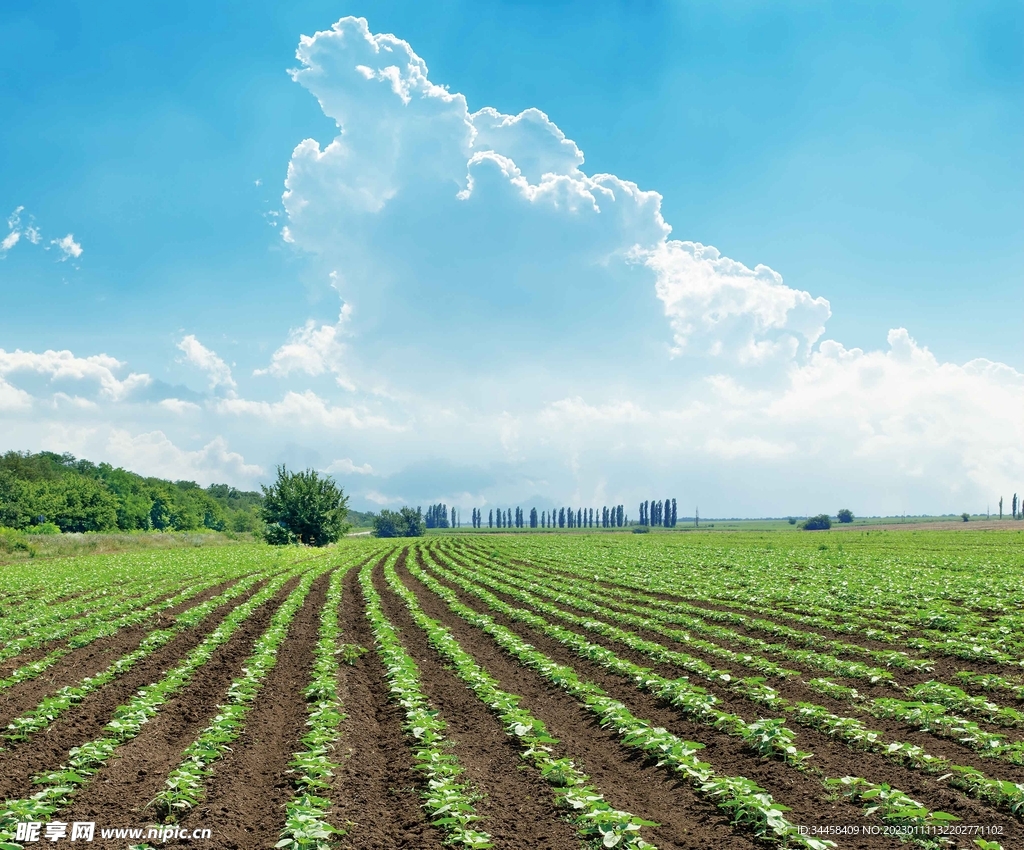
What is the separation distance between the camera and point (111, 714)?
35.9 feet

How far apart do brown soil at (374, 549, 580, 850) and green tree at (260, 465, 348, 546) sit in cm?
5820

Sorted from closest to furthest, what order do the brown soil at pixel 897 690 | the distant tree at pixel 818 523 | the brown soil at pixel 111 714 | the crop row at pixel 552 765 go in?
the crop row at pixel 552 765
the brown soil at pixel 111 714
the brown soil at pixel 897 690
the distant tree at pixel 818 523

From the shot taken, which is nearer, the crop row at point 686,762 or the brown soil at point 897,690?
the crop row at point 686,762

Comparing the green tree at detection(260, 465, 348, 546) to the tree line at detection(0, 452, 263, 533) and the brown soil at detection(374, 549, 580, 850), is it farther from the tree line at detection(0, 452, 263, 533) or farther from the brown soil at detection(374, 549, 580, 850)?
the brown soil at detection(374, 549, 580, 850)

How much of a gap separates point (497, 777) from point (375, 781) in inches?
66.5

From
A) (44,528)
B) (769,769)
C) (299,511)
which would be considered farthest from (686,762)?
(44,528)

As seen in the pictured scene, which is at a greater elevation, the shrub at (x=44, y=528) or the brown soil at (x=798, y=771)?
the brown soil at (x=798, y=771)

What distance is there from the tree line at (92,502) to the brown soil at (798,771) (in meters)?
91.4

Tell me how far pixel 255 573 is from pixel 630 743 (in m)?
32.6

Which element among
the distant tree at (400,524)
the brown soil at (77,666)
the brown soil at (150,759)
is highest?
the brown soil at (150,759)

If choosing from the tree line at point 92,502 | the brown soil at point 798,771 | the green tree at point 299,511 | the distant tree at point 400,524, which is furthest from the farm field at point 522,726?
the distant tree at point 400,524

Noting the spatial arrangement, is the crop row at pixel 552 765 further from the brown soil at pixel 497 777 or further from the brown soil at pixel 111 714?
the brown soil at pixel 111 714

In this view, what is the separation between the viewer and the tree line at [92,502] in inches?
3802

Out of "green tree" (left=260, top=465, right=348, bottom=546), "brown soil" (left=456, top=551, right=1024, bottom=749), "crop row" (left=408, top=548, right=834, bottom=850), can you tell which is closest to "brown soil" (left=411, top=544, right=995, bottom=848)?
"crop row" (left=408, top=548, right=834, bottom=850)
